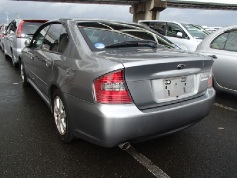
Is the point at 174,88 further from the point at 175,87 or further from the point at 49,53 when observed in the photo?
the point at 49,53

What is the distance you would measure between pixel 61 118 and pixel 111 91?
3.48ft

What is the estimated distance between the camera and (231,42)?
479 cm

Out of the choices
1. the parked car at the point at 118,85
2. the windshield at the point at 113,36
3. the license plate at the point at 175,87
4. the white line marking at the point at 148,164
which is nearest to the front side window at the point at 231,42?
the windshield at the point at 113,36

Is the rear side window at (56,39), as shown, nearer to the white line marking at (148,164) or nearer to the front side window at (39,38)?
the front side window at (39,38)

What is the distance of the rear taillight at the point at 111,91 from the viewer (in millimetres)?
2297

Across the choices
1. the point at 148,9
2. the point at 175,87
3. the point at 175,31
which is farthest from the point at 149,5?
the point at 175,87

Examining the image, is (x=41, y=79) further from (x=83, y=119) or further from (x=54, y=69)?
(x=83, y=119)

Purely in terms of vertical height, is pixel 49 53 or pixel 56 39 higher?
pixel 56 39

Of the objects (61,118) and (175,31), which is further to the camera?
(175,31)

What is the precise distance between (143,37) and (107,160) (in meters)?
1.61

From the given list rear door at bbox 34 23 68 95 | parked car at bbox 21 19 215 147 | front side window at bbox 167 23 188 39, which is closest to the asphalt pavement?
parked car at bbox 21 19 215 147

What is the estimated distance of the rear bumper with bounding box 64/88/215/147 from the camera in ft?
7.44

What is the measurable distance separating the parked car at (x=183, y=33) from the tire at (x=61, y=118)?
6261 millimetres

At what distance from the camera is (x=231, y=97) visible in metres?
5.36
